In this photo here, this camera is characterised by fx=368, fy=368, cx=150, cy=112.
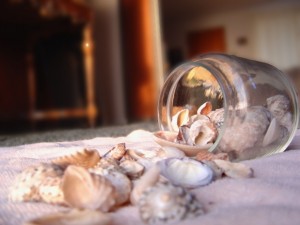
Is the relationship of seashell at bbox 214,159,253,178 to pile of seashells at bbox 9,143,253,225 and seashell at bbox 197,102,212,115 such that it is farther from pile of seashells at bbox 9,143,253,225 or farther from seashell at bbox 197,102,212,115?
seashell at bbox 197,102,212,115

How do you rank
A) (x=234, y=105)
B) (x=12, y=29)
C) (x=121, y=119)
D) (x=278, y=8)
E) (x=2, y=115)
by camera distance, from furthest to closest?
1. (x=278, y=8)
2. (x=121, y=119)
3. (x=12, y=29)
4. (x=2, y=115)
5. (x=234, y=105)

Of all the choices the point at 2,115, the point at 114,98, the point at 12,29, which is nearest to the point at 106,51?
the point at 114,98

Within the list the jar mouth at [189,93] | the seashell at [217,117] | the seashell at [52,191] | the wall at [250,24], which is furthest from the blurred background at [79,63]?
the wall at [250,24]

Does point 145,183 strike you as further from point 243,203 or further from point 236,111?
point 236,111

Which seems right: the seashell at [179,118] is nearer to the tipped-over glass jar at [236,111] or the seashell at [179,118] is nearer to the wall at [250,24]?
the tipped-over glass jar at [236,111]

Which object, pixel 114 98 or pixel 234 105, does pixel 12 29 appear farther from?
pixel 234 105

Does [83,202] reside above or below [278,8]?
below

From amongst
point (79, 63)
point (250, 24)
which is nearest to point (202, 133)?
point (79, 63)

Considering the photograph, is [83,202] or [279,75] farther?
[279,75]
